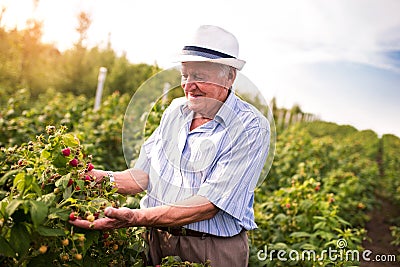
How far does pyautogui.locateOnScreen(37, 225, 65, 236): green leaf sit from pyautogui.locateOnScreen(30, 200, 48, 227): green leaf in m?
0.06

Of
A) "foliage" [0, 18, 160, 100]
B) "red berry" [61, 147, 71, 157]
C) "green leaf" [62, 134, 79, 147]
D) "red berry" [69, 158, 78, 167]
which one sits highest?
"foliage" [0, 18, 160, 100]

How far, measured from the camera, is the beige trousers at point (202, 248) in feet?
6.64

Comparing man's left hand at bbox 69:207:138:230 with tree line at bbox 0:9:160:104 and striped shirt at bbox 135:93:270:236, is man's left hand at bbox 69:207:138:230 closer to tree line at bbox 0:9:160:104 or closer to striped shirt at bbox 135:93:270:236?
striped shirt at bbox 135:93:270:236

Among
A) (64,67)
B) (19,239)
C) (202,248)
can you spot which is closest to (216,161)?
(202,248)

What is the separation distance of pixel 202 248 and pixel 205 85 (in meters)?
0.68

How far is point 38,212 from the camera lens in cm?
131

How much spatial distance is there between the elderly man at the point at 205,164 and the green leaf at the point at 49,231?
29 centimetres

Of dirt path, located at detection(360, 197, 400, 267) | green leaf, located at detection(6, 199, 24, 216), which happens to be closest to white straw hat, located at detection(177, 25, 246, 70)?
green leaf, located at detection(6, 199, 24, 216)

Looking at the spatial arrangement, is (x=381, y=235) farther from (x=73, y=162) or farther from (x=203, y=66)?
(x=73, y=162)

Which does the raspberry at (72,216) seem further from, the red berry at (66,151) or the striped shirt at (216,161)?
the striped shirt at (216,161)

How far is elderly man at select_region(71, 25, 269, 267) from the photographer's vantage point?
182cm

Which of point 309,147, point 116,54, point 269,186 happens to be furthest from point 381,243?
point 116,54

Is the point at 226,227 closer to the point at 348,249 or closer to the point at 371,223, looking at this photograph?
the point at 348,249

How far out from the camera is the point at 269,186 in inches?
216
